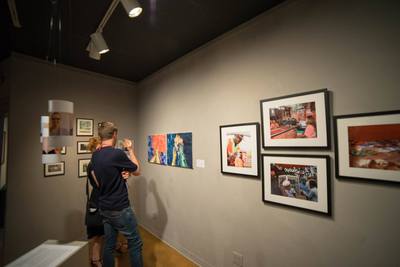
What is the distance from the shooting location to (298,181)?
137 cm

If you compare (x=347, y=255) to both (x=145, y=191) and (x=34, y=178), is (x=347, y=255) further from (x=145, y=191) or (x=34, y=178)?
(x=34, y=178)

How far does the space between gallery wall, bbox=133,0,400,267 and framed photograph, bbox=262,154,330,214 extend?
0.20 ft

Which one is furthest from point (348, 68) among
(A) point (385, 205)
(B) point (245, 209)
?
(B) point (245, 209)

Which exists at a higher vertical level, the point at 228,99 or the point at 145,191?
the point at 228,99

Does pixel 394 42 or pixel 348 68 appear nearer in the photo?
pixel 394 42

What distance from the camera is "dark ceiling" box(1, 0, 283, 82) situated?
1.50 metres

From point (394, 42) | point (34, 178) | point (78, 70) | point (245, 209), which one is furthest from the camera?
point (78, 70)

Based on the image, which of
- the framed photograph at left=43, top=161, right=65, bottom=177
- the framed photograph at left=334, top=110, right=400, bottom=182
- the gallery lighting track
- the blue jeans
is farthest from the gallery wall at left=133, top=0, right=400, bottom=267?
the framed photograph at left=43, top=161, right=65, bottom=177

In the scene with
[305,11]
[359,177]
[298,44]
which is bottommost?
[359,177]

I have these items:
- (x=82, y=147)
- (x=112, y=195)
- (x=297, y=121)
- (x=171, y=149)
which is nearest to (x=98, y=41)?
(x=112, y=195)

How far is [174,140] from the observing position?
8.41ft

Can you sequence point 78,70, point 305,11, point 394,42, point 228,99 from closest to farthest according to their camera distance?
point 394,42 < point 305,11 < point 228,99 < point 78,70

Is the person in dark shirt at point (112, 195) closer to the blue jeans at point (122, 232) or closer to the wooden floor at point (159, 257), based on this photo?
the blue jeans at point (122, 232)

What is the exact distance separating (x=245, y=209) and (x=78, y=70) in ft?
10.4
